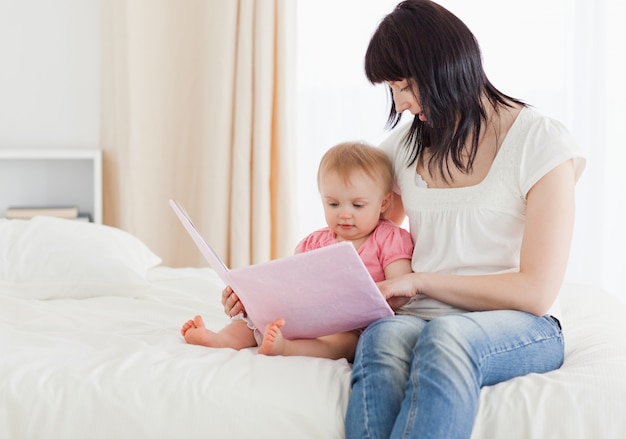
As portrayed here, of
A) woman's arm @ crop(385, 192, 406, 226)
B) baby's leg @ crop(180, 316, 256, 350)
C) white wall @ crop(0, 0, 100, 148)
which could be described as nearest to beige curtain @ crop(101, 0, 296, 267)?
white wall @ crop(0, 0, 100, 148)

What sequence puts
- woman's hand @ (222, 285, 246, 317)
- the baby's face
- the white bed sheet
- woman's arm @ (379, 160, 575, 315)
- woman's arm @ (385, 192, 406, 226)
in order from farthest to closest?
woman's arm @ (385, 192, 406, 226) → the baby's face → woman's hand @ (222, 285, 246, 317) → woman's arm @ (379, 160, 575, 315) → the white bed sheet

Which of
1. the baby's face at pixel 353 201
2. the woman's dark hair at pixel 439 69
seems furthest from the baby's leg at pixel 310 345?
the woman's dark hair at pixel 439 69

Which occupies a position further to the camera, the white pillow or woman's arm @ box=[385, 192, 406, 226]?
the white pillow

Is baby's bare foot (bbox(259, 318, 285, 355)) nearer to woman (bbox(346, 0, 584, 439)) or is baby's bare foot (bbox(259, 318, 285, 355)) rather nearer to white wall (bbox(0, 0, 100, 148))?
woman (bbox(346, 0, 584, 439))

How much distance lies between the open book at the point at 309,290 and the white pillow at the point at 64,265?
726 mm

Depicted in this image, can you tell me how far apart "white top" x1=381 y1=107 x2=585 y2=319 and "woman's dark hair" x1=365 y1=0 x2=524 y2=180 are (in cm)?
7

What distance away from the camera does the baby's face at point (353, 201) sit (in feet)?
5.12

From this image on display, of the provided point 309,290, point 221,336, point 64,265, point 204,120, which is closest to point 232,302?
point 221,336

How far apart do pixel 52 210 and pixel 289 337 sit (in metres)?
1.86

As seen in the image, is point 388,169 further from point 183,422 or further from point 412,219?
point 183,422

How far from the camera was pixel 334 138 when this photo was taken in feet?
10.7

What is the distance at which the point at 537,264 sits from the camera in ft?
4.43

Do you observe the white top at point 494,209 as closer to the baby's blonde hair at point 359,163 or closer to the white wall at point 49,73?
the baby's blonde hair at point 359,163

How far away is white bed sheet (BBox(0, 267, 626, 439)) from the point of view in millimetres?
1179
